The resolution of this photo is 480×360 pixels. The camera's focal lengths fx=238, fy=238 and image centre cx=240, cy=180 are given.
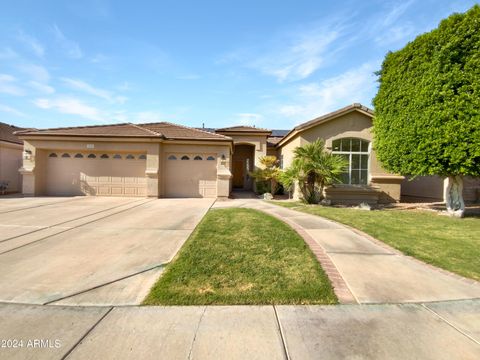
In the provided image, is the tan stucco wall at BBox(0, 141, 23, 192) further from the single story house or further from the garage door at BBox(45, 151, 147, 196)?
the garage door at BBox(45, 151, 147, 196)

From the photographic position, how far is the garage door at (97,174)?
13617 millimetres

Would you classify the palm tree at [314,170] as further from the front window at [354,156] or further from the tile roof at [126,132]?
the tile roof at [126,132]

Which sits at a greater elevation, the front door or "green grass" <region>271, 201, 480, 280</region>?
the front door

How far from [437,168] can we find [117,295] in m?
10.7

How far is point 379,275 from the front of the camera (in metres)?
3.94

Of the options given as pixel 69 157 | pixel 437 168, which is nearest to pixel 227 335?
Result: pixel 437 168

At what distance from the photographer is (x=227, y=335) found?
2498 mm

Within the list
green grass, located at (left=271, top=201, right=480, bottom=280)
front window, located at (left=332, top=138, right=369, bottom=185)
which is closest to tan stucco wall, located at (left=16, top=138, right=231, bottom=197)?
front window, located at (left=332, top=138, right=369, bottom=185)

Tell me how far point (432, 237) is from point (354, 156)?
779 cm

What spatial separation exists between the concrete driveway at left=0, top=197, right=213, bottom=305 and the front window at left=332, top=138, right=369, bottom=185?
9382 millimetres

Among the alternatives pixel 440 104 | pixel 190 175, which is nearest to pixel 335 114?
pixel 440 104

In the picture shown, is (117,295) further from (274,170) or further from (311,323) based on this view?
(274,170)

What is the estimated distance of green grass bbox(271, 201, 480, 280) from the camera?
4555 mm

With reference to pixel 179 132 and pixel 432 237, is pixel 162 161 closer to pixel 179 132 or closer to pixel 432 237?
pixel 179 132
